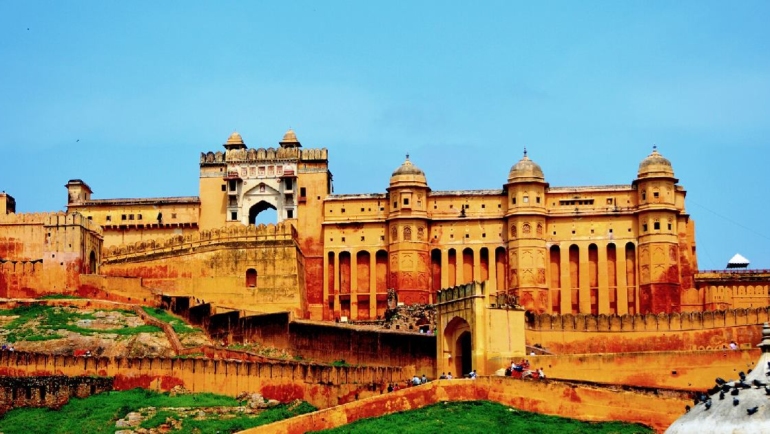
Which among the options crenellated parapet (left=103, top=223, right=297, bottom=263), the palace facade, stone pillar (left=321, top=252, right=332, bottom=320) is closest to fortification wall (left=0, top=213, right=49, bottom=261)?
crenellated parapet (left=103, top=223, right=297, bottom=263)

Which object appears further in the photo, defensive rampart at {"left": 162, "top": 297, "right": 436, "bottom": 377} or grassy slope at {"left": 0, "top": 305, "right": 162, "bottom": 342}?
grassy slope at {"left": 0, "top": 305, "right": 162, "bottom": 342}

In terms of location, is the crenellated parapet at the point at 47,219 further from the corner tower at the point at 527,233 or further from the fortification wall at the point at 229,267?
the corner tower at the point at 527,233

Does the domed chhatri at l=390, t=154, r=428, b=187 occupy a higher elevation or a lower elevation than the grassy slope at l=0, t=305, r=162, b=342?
higher

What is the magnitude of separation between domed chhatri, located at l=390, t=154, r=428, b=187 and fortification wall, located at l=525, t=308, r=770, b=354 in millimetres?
20163

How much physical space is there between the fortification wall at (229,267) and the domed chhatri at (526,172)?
12.9 m

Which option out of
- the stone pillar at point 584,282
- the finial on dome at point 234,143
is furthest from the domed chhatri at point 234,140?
the stone pillar at point 584,282

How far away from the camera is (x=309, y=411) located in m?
44.6

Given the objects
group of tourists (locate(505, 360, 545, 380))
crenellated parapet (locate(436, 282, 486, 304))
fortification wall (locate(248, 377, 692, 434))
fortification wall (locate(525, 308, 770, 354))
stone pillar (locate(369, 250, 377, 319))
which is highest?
stone pillar (locate(369, 250, 377, 319))

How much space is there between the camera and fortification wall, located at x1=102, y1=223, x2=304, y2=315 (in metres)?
68.5

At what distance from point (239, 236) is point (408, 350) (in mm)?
19399

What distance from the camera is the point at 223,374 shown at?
4747 cm

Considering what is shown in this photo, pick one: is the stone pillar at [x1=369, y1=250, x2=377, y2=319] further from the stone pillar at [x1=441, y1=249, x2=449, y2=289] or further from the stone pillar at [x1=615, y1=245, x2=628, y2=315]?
the stone pillar at [x1=615, y1=245, x2=628, y2=315]

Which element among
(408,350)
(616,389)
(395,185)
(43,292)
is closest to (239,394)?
(408,350)

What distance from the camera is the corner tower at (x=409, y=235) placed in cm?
7056
